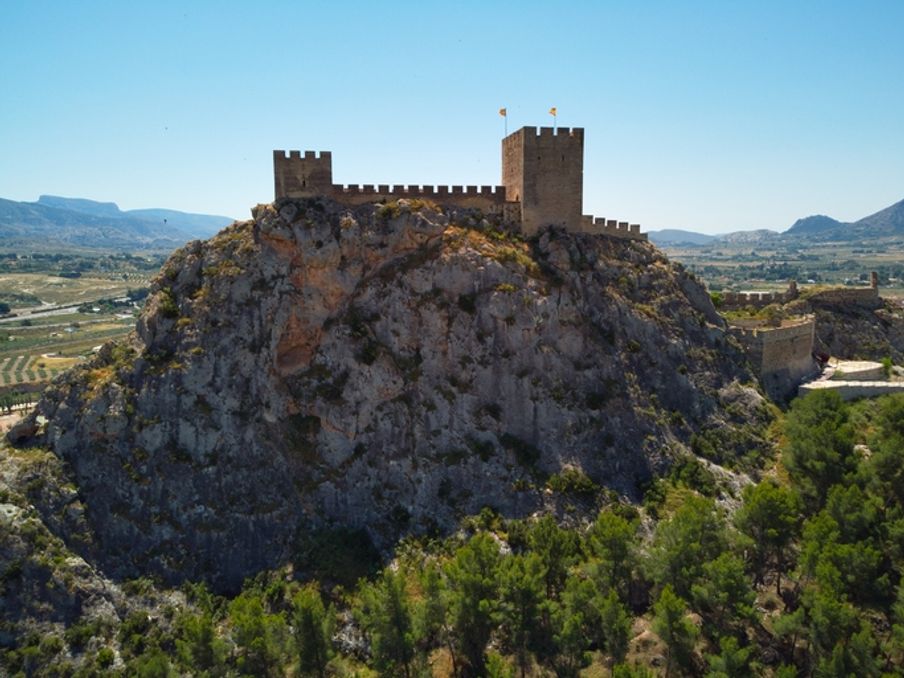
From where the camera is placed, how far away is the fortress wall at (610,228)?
52.1 metres

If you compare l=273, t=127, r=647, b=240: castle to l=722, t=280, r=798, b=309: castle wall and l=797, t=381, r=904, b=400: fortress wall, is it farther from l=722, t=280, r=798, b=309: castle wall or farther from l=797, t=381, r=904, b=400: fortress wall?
l=797, t=381, r=904, b=400: fortress wall

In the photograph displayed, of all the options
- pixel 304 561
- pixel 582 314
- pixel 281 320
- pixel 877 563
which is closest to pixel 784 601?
pixel 877 563

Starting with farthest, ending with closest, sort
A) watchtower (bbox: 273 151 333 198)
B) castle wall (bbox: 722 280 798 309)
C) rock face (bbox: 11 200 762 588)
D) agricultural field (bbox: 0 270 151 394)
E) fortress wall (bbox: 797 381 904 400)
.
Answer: agricultural field (bbox: 0 270 151 394) → castle wall (bbox: 722 280 798 309) → fortress wall (bbox: 797 381 904 400) → watchtower (bbox: 273 151 333 198) → rock face (bbox: 11 200 762 588)

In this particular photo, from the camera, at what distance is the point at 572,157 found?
50.0 meters

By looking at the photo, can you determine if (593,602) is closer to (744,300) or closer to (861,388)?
(861,388)

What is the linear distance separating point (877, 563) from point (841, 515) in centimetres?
331

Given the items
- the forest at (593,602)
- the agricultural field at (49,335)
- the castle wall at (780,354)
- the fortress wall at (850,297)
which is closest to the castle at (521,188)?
the castle wall at (780,354)

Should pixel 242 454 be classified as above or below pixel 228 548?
above

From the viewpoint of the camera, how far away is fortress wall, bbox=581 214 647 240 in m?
52.1

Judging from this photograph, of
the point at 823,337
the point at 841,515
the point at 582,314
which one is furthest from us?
the point at 823,337

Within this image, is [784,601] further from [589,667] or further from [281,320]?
[281,320]

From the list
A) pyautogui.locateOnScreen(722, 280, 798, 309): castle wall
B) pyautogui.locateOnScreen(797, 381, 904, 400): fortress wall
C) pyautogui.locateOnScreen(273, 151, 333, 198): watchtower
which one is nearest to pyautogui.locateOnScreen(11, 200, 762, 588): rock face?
pyautogui.locateOnScreen(273, 151, 333, 198): watchtower

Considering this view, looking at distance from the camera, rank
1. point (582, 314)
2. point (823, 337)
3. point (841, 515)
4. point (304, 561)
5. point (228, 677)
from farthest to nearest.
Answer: point (823, 337), point (582, 314), point (304, 561), point (841, 515), point (228, 677)

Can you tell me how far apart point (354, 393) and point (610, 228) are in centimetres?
2518
